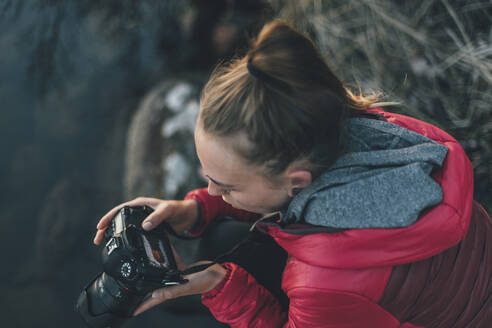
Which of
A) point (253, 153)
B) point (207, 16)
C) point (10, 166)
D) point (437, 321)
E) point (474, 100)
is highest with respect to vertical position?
point (207, 16)

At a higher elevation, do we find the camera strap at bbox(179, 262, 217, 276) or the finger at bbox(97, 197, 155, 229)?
Answer: the finger at bbox(97, 197, 155, 229)

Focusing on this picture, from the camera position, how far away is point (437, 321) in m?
0.84

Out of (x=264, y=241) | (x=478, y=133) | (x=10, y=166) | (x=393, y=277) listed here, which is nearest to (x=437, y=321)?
(x=393, y=277)

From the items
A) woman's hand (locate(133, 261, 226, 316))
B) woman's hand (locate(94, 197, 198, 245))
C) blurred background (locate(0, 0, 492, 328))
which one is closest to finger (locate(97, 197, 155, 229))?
woman's hand (locate(94, 197, 198, 245))

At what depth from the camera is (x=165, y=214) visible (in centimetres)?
103

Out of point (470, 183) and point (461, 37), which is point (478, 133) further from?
point (470, 183)

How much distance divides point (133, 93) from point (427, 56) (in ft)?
5.24

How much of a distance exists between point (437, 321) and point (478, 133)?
0.87 meters

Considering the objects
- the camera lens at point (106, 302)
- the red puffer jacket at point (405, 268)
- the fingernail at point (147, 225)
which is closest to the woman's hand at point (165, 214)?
the fingernail at point (147, 225)

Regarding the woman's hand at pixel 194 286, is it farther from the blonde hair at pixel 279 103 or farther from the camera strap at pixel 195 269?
the blonde hair at pixel 279 103

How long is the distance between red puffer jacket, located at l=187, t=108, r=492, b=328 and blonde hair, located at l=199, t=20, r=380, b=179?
175 mm

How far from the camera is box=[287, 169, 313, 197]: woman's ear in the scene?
0.78 meters

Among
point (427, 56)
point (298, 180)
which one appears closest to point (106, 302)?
point (298, 180)

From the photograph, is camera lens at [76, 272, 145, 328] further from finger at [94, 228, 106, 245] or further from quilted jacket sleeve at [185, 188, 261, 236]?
quilted jacket sleeve at [185, 188, 261, 236]
